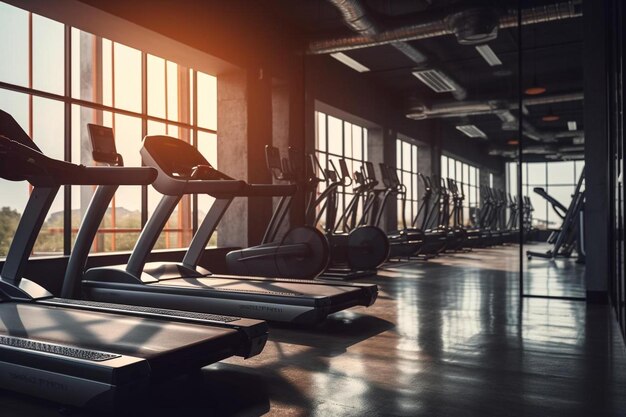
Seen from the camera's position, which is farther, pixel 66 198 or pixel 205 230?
pixel 66 198

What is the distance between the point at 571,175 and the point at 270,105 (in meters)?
17.2

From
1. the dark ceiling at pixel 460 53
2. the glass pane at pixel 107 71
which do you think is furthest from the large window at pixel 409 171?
the glass pane at pixel 107 71

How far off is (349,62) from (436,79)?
172cm

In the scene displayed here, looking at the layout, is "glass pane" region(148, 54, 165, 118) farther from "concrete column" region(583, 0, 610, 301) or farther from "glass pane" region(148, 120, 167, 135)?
"concrete column" region(583, 0, 610, 301)

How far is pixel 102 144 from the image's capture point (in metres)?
3.86

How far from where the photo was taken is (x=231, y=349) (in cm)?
262

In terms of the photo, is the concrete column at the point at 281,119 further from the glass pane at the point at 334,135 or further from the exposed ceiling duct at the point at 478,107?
the exposed ceiling duct at the point at 478,107

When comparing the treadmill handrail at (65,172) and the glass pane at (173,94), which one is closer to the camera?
the treadmill handrail at (65,172)

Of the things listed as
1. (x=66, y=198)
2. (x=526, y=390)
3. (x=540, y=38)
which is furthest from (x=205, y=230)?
(x=540, y=38)

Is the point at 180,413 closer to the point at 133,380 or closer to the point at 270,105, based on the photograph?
the point at 133,380

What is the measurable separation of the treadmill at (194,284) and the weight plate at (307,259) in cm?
116

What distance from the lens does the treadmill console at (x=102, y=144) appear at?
380 cm

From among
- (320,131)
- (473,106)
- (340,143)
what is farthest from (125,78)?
(473,106)

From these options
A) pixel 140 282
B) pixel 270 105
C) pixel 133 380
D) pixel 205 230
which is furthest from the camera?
pixel 270 105
